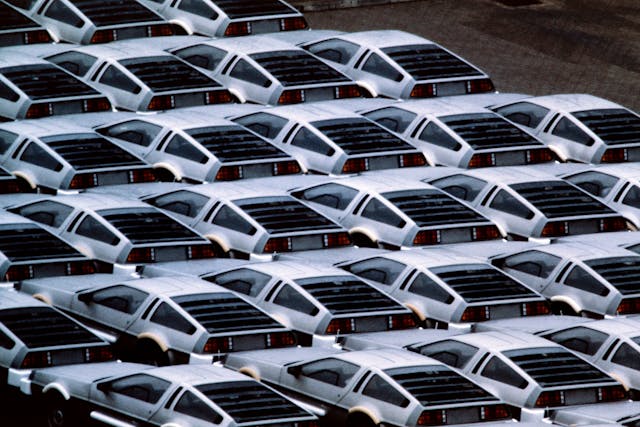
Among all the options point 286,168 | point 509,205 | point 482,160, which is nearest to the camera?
point 509,205

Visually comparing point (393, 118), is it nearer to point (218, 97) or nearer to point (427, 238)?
point (218, 97)

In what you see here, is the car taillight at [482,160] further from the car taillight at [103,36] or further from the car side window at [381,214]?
the car taillight at [103,36]

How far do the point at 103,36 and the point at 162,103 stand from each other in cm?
370

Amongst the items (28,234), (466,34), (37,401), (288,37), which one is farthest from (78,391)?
(466,34)

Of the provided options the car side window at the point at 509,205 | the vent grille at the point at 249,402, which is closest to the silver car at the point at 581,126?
the car side window at the point at 509,205

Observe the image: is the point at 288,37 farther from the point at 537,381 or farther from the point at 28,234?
the point at 537,381

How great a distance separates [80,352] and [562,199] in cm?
927

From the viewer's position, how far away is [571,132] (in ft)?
115

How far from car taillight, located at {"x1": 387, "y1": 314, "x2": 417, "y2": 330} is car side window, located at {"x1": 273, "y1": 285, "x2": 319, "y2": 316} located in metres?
0.98

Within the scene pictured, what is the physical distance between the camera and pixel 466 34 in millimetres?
43500

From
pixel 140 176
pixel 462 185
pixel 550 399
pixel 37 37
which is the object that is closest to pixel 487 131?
pixel 462 185

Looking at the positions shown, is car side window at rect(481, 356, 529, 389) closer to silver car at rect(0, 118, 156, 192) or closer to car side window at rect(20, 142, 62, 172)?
silver car at rect(0, 118, 156, 192)

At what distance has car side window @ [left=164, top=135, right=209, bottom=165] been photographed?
1261 inches

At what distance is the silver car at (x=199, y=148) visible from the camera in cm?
3198
